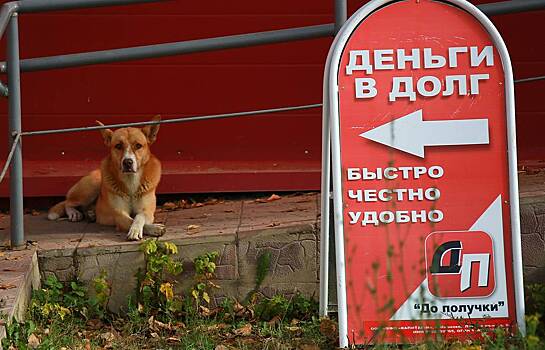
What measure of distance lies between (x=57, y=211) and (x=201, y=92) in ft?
4.28

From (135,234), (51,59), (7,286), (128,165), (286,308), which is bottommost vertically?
(286,308)

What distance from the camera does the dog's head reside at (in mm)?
6648

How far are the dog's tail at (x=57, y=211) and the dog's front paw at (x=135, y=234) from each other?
1047 mm

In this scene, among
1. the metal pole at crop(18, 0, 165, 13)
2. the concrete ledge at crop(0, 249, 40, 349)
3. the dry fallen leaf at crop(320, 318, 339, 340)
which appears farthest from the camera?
the metal pole at crop(18, 0, 165, 13)

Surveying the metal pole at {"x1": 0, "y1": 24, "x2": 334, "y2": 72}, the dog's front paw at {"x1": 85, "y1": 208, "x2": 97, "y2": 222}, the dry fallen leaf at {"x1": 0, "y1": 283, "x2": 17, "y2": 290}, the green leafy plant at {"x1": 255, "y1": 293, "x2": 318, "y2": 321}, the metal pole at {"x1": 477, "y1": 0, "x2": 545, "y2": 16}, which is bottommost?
the green leafy plant at {"x1": 255, "y1": 293, "x2": 318, "y2": 321}

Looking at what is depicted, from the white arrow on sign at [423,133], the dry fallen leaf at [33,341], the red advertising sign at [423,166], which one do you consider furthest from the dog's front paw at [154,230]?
the white arrow on sign at [423,133]

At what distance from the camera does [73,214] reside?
23.1ft

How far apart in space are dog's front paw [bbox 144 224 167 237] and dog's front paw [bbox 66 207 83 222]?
0.88 meters

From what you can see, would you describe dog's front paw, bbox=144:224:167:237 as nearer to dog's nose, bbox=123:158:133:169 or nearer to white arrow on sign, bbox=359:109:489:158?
dog's nose, bbox=123:158:133:169

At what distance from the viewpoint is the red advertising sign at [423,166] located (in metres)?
4.88

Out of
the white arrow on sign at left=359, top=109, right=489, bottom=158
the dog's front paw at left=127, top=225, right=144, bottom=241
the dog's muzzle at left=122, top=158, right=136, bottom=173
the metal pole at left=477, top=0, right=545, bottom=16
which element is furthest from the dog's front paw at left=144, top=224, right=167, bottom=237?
the metal pole at left=477, top=0, right=545, bottom=16

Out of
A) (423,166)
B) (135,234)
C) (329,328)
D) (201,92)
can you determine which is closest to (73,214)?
(135,234)

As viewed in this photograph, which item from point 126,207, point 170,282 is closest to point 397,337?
point 170,282

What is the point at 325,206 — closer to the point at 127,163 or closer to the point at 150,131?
the point at 127,163
